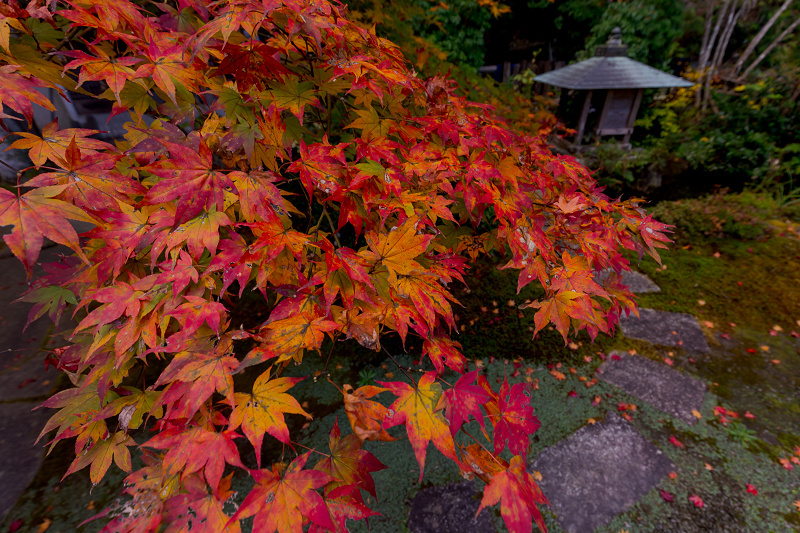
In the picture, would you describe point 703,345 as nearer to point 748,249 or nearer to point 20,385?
point 748,249

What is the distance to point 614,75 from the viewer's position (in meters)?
6.19

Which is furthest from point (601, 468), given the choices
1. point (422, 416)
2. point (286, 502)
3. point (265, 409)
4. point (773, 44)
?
point (773, 44)

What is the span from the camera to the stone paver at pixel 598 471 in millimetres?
1930

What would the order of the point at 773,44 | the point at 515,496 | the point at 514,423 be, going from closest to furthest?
the point at 515,496 → the point at 514,423 → the point at 773,44

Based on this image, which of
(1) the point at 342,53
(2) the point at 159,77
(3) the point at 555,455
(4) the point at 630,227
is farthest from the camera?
(3) the point at 555,455

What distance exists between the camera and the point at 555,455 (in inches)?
87.0

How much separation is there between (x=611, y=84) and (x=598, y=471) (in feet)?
21.3

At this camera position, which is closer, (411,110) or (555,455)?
(411,110)

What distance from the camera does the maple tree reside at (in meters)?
1.01

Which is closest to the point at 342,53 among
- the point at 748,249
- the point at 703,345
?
the point at 703,345

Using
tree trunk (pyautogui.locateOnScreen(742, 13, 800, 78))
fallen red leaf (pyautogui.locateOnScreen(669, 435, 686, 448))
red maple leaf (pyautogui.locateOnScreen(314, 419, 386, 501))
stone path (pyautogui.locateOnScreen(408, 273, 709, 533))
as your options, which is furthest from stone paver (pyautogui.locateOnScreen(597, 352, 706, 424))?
tree trunk (pyautogui.locateOnScreen(742, 13, 800, 78))

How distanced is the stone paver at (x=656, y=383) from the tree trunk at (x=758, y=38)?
9589 mm

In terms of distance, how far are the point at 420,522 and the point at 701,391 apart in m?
2.37

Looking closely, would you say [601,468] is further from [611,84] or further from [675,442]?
[611,84]
